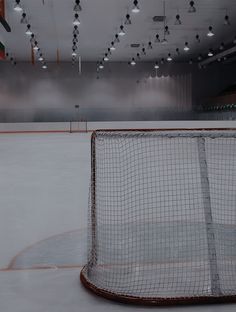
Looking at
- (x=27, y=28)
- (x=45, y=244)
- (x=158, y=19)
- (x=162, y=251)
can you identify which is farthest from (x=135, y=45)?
(x=162, y=251)

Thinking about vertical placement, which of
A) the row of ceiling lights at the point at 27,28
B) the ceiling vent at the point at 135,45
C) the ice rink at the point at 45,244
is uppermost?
the ceiling vent at the point at 135,45

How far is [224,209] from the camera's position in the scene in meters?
4.74

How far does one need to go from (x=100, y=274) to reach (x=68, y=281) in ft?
0.73

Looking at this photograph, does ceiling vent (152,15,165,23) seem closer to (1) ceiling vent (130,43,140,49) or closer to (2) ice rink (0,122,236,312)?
(1) ceiling vent (130,43,140,49)

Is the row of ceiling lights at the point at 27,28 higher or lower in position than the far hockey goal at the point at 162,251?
higher

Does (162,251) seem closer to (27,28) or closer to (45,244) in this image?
(45,244)

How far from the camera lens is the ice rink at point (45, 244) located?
2.49 m

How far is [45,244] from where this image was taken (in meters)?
3.81

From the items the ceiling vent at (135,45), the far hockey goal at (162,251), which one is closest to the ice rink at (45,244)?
the far hockey goal at (162,251)

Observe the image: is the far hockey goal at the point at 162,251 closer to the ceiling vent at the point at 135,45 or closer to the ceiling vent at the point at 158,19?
the ceiling vent at the point at 158,19

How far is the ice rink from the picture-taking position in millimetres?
2486

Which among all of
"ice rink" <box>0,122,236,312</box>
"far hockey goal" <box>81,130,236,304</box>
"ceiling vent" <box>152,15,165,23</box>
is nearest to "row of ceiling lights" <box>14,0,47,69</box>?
"ceiling vent" <box>152,15,165,23</box>

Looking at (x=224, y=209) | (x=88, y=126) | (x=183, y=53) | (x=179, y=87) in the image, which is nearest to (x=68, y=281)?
(x=224, y=209)

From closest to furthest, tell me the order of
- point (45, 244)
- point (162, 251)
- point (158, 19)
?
point (162, 251), point (45, 244), point (158, 19)
